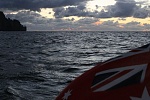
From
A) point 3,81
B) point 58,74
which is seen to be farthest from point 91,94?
point 58,74

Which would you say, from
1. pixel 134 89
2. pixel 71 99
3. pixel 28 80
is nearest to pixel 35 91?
pixel 28 80

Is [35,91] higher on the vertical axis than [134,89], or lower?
lower

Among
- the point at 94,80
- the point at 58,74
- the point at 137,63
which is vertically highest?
the point at 137,63

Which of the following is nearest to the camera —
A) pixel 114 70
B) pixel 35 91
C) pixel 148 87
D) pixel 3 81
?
pixel 148 87

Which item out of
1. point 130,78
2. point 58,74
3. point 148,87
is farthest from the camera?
point 58,74

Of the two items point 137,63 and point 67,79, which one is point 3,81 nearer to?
point 67,79

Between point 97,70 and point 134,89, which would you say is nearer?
point 134,89

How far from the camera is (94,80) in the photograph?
3.83 meters

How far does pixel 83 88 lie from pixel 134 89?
0.80 m

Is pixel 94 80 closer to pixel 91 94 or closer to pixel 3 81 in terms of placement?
pixel 91 94

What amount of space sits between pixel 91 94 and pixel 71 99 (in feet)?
1.18

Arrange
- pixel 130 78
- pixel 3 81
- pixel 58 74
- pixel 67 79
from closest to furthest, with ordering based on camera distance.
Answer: pixel 130 78, pixel 3 81, pixel 67 79, pixel 58 74

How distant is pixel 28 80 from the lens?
13.1 meters

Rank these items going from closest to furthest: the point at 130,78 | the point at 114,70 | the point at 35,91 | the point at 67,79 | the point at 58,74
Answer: the point at 130,78 < the point at 114,70 < the point at 35,91 < the point at 67,79 < the point at 58,74
